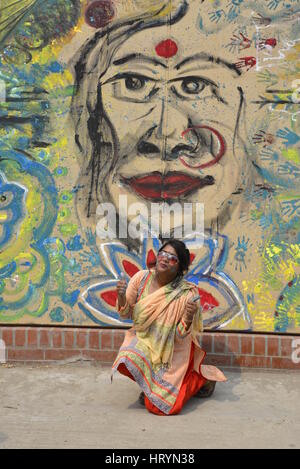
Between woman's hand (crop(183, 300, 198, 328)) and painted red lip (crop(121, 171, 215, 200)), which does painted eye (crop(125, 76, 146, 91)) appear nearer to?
painted red lip (crop(121, 171, 215, 200))

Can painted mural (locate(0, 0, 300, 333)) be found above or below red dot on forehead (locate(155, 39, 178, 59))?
below

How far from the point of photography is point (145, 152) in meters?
5.01

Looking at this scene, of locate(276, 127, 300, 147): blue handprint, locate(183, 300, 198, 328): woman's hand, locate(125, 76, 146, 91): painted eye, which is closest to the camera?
locate(183, 300, 198, 328): woman's hand

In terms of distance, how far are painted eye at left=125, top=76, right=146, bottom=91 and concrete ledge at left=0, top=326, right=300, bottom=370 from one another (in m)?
1.89

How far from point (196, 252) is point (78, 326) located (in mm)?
1094

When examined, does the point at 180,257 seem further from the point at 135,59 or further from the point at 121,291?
the point at 135,59

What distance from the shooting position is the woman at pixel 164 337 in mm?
4020

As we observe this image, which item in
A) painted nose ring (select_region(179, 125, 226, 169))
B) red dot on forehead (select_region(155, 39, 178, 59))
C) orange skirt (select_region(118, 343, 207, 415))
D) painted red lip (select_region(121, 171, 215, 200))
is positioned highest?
red dot on forehead (select_region(155, 39, 178, 59))

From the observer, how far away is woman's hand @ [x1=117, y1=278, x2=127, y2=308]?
406 cm

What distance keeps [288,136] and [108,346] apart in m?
2.13

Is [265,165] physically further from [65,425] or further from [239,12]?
[65,425]

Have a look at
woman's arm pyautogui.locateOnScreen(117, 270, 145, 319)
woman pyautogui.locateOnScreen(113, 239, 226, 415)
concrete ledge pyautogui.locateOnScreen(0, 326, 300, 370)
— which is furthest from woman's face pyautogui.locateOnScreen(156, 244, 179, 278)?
concrete ledge pyautogui.locateOnScreen(0, 326, 300, 370)

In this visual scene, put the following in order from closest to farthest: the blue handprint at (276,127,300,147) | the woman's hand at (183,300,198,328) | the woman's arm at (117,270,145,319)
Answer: the woman's hand at (183,300,198,328)
the woman's arm at (117,270,145,319)
the blue handprint at (276,127,300,147)

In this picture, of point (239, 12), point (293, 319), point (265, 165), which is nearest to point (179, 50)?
point (239, 12)
